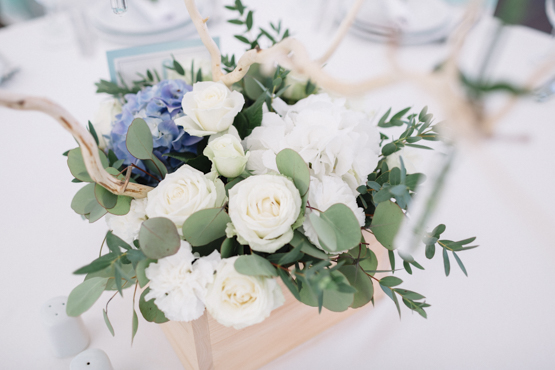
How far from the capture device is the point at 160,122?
43 centimetres

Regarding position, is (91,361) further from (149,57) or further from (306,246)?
(149,57)

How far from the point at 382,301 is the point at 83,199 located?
410 mm

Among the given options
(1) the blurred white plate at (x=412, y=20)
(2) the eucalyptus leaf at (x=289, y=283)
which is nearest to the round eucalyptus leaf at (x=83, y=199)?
(2) the eucalyptus leaf at (x=289, y=283)

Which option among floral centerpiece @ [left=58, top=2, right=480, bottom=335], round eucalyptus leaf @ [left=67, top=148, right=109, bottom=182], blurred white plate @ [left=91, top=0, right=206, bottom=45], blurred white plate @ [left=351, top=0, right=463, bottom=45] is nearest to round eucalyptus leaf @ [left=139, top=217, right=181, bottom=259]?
floral centerpiece @ [left=58, top=2, right=480, bottom=335]

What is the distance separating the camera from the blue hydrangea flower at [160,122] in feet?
1.41

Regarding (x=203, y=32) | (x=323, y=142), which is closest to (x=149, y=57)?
(x=203, y=32)

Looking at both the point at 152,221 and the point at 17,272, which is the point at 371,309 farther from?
the point at 17,272

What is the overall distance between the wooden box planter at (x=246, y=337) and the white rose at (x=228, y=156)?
126 millimetres

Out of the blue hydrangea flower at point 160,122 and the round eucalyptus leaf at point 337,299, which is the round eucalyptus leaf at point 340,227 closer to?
the round eucalyptus leaf at point 337,299

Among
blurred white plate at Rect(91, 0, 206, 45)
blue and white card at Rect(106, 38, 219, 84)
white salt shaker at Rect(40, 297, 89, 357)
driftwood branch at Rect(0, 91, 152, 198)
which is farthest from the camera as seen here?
blurred white plate at Rect(91, 0, 206, 45)

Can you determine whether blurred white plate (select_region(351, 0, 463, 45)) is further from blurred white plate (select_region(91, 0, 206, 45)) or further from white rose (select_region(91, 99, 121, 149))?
white rose (select_region(91, 99, 121, 149))

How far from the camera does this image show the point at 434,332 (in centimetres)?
49

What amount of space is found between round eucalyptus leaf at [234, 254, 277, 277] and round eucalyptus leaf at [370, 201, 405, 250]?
0.12 metres

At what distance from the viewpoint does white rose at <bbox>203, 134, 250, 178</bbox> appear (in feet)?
1.17
